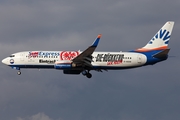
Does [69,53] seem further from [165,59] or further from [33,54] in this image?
[165,59]

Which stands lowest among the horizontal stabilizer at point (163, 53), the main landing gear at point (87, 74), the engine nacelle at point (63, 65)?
the main landing gear at point (87, 74)

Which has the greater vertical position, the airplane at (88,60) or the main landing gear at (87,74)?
the airplane at (88,60)

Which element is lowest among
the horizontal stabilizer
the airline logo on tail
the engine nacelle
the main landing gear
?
the main landing gear

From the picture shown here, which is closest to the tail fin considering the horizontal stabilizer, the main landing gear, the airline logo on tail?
the airline logo on tail

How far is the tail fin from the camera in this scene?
130125 mm

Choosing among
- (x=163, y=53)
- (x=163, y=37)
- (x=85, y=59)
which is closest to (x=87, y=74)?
(x=85, y=59)

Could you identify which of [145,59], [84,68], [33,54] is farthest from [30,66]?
[145,59]

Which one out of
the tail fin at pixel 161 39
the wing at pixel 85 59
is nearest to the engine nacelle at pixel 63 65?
the wing at pixel 85 59

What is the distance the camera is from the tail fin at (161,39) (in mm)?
130125

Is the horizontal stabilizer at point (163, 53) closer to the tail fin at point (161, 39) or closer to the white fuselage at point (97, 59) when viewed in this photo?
the white fuselage at point (97, 59)

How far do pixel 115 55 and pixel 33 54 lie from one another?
674 inches

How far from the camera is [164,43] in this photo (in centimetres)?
13075

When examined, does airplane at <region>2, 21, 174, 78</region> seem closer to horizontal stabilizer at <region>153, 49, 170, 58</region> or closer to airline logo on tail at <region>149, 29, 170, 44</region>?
horizontal stabilizer at <region>153, 49, 170, 58</region>

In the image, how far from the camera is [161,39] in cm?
13112
